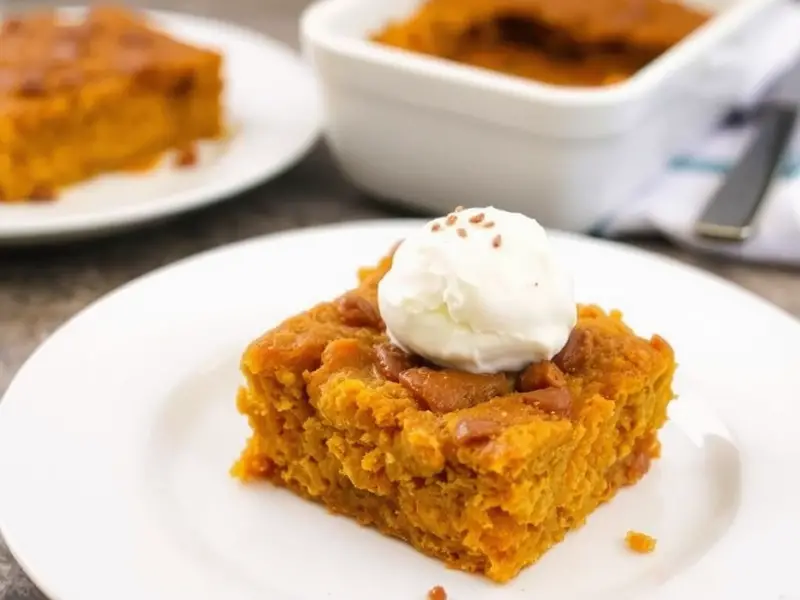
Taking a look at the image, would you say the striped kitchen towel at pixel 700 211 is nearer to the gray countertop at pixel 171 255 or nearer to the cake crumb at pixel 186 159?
the gray countertop at pixel 171 255

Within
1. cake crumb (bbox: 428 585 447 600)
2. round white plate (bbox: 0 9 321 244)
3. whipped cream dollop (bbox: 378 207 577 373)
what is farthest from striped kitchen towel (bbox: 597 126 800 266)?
cake crumb (bbox: 428 585 447 600)

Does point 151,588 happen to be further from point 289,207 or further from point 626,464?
point 289,207

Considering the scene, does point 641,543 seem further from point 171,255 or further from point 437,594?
point 171,255

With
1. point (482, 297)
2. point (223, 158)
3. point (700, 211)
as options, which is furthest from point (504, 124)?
point (482, 297)

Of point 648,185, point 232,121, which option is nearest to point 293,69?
point 232,121

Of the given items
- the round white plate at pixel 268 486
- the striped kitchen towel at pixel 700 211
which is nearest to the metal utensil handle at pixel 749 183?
the striped kitchen towel at pixel 700 211

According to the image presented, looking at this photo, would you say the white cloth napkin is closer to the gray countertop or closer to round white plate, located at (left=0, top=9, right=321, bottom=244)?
the gray countertop
